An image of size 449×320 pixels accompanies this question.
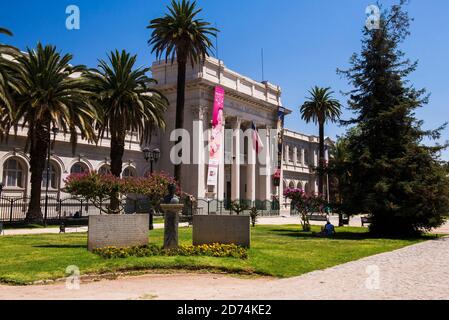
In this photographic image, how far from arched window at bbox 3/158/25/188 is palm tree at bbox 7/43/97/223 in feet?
25.1

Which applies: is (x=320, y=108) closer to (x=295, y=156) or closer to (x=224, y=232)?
(x=295, y=156)

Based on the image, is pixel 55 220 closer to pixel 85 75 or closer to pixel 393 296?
pixel 85 75

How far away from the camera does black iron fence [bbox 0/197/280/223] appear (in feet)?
110

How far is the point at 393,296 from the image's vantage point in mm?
8367

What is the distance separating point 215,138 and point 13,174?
21143 millimetres

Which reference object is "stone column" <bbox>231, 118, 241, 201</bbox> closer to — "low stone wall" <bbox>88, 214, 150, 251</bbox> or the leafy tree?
the leafy tree

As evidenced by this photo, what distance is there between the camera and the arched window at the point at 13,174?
117ft

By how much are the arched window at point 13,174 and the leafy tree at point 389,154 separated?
1067 inches

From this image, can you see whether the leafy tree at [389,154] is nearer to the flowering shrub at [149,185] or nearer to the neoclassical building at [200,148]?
the flowering shrub at [149,185]

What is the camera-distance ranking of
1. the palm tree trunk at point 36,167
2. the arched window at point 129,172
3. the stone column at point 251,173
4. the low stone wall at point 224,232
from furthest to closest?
1. the stone column at point 251,173
2. the arched window at point 129,172
3. the palm tree trunk at point 36,167
4. the low stone wall at point 224,232

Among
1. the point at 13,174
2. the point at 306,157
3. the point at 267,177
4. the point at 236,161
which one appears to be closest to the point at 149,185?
the point at 13,174

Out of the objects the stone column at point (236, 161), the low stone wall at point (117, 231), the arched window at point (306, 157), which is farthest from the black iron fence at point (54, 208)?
the arched window at point (306, 157)

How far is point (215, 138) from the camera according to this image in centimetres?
4853

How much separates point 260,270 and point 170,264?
2.53m
